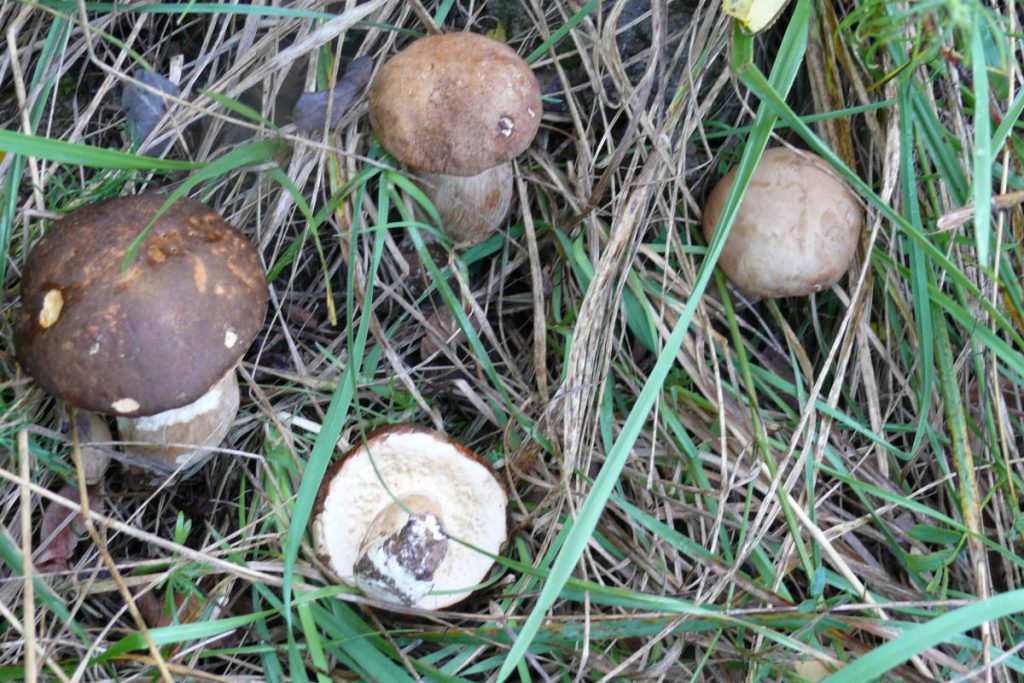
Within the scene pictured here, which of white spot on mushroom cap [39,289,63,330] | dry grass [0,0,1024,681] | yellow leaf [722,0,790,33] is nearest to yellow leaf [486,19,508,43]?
dry grass [0,0,1024,681]

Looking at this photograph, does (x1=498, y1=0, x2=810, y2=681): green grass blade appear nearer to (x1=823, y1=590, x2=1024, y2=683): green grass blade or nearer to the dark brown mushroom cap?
(x1=823, y1=590, x2=1024, y2=683): green grass blade

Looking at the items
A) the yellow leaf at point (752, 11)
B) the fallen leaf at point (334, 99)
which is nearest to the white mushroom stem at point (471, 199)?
the fallen leaf at point (334, 99)

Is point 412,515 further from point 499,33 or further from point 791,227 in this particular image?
point 499,33

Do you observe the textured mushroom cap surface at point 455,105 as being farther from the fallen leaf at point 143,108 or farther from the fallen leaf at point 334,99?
the fallen leaf at point 143,108

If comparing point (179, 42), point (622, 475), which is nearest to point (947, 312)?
point (622, 475)

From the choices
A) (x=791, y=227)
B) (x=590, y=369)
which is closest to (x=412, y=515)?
(x=590, y=369)

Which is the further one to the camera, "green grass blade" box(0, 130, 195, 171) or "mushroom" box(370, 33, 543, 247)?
"mushroom" box(370, 33, 543, 247)

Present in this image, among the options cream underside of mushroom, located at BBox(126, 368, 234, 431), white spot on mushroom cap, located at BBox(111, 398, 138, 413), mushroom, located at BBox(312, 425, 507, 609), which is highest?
white spot on mushroom cap, located at BBox(111, 398, 138, 413)
